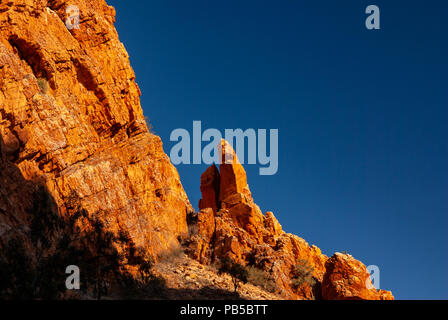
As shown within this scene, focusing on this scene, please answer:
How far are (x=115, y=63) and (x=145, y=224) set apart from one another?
19.5 metres

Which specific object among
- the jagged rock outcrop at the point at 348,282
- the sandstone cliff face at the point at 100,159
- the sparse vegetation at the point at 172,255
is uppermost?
the sandstone cliff face at the point at 100,159

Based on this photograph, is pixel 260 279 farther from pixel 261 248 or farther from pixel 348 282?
pixel 348 282

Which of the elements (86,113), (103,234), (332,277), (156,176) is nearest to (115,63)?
(86,113)

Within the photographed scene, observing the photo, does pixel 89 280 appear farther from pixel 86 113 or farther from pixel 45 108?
pixel 86 113

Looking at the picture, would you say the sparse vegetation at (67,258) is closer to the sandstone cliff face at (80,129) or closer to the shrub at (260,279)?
the sandstone cliff face at (80,129)

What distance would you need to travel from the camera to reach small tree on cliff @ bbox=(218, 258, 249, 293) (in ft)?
141

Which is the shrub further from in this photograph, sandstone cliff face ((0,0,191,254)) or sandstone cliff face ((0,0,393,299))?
sandstone cliff face ((0,0,191,254))

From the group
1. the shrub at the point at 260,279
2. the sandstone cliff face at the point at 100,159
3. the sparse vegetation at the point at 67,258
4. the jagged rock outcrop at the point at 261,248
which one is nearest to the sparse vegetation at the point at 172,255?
the sandstone cliff face at the point at 100,159

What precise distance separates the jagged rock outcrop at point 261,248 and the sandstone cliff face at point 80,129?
4.38 meters

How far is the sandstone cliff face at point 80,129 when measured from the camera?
31766 millimetres

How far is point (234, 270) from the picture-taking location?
1721 inches

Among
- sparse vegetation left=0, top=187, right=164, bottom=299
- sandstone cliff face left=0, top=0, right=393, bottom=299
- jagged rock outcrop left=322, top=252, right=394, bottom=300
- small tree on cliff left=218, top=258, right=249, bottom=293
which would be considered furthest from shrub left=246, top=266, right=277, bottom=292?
sparse vegetation left=0, top=187, right=164, bottom=299

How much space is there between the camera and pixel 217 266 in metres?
45.8

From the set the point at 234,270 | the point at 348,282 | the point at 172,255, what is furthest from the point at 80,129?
the point at 348,282
